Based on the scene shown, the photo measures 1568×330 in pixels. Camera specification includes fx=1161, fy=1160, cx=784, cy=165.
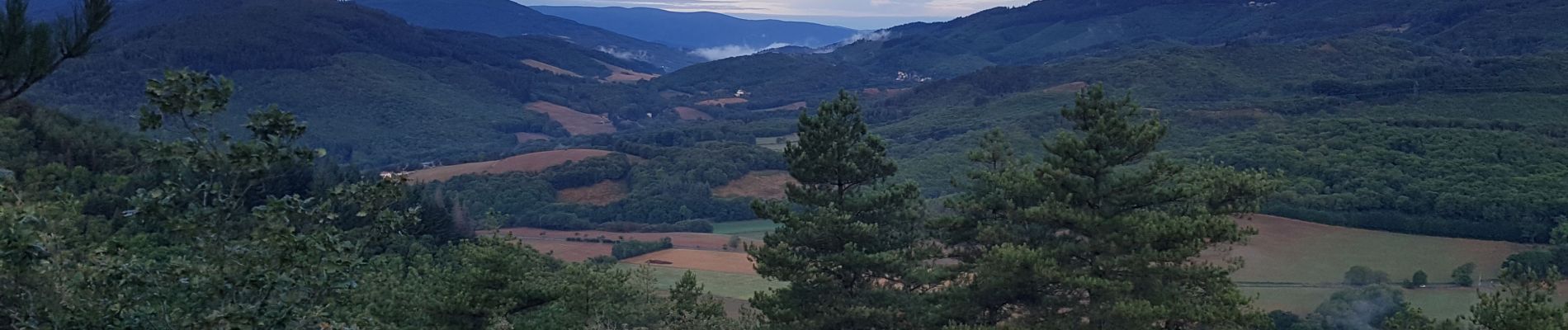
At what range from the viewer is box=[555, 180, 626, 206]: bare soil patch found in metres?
81.7

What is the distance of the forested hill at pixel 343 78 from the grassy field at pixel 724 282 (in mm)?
63788

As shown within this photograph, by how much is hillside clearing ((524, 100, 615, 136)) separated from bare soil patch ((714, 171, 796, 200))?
5554 cm

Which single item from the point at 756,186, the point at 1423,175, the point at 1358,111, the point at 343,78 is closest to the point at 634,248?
the point at 756,186

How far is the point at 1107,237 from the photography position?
56.3 ft

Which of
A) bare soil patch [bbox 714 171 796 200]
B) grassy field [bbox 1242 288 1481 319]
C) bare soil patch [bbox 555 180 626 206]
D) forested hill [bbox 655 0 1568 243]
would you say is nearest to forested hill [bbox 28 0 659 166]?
bare soil patch [bbox 555 180 626 206]

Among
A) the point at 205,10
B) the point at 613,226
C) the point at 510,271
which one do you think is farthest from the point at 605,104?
the point at 510,271

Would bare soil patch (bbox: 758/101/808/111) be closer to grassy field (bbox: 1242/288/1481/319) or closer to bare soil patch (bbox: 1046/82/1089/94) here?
bare soil patch (bbox: 1046/82/1089/94)

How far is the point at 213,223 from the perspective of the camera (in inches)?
297

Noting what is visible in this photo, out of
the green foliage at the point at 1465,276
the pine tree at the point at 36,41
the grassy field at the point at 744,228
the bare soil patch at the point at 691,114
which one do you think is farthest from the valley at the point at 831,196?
the bare soil patch at the point at 691,114

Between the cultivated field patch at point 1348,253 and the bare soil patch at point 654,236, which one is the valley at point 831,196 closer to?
the cultivated field patch at point 1348,253

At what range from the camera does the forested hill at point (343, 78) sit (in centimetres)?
11344

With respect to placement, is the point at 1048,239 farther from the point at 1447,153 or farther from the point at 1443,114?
the point at 1443,114

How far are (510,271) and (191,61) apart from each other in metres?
125

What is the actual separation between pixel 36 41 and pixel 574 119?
5852 inches
